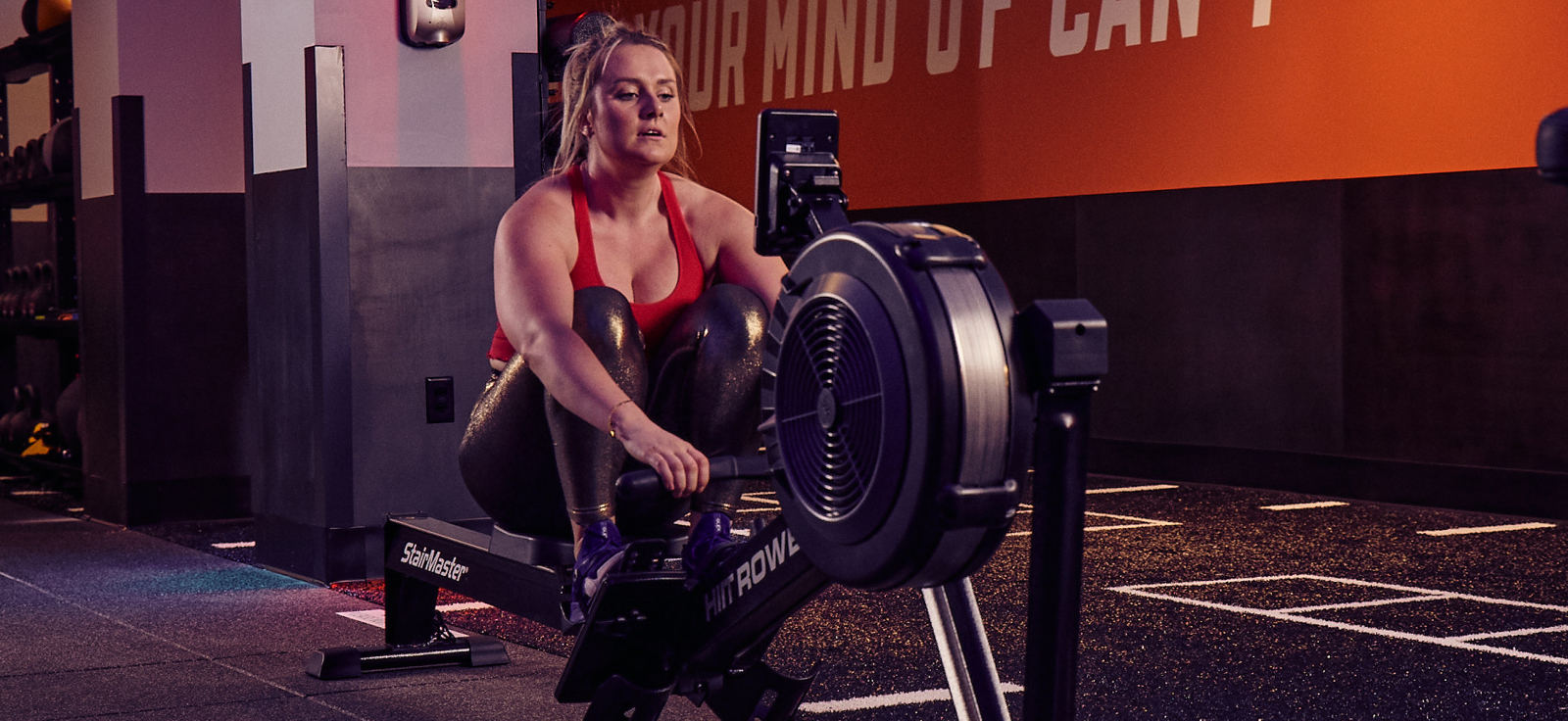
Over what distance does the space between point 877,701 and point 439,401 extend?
6.31 feet

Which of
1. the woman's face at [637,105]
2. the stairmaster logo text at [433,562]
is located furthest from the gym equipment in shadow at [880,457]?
the stairmaster logo text at [433,562]

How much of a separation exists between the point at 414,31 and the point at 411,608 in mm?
1716

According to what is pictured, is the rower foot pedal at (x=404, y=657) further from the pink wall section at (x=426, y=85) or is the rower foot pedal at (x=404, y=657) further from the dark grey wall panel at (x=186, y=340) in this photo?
the dark grey wall panel at (x=186, y=340)

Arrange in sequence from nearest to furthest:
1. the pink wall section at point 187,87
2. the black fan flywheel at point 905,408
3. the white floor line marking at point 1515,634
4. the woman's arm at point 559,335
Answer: the black fan flywheel at point 905,408, the woman's arm at point 559,335, the white floor line marking at point 1515,634, the pink wall section at point 187,87

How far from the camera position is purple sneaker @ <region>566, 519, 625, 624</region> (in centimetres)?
235

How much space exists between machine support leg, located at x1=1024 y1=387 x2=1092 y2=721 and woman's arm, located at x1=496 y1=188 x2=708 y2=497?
56cm

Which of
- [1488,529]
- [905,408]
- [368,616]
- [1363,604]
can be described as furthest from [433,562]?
[1488,529]

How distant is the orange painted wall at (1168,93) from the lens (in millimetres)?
5438

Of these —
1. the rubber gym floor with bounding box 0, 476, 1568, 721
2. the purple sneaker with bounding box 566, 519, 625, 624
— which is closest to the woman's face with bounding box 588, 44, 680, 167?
the purple sneaker with bounding box 566, 519, 625, 624

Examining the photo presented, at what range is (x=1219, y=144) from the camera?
20.6ft

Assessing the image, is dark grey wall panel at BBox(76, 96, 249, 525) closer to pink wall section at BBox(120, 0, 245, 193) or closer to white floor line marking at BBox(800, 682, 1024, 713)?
pink wall section at BBox(120, 0, 245, 193)

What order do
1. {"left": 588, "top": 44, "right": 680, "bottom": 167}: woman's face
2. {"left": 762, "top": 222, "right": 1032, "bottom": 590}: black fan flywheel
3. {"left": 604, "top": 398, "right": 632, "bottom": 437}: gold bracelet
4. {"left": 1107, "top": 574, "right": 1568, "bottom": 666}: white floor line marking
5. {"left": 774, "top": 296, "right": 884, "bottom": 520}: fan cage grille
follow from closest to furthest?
{"left": 762, "top": 222, "right": 1032, "bottom": 590}: black fan flywheel, {"left": 774, "top": 296, "right": 884, "bottom": 520}: fan cage grille, {"left": 604, "top": 398, "right": 632, "bottom": 437}: gold bracelet, {"left": 588, "top": 44, "right": 680, "bottom": 167}: woman's face, {"left": 1107, "top": 574, "right": 1568, "bottom": 666}: white floor line marking

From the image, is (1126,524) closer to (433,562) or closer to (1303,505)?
(1303,505)

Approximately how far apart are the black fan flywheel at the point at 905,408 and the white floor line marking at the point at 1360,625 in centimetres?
212
